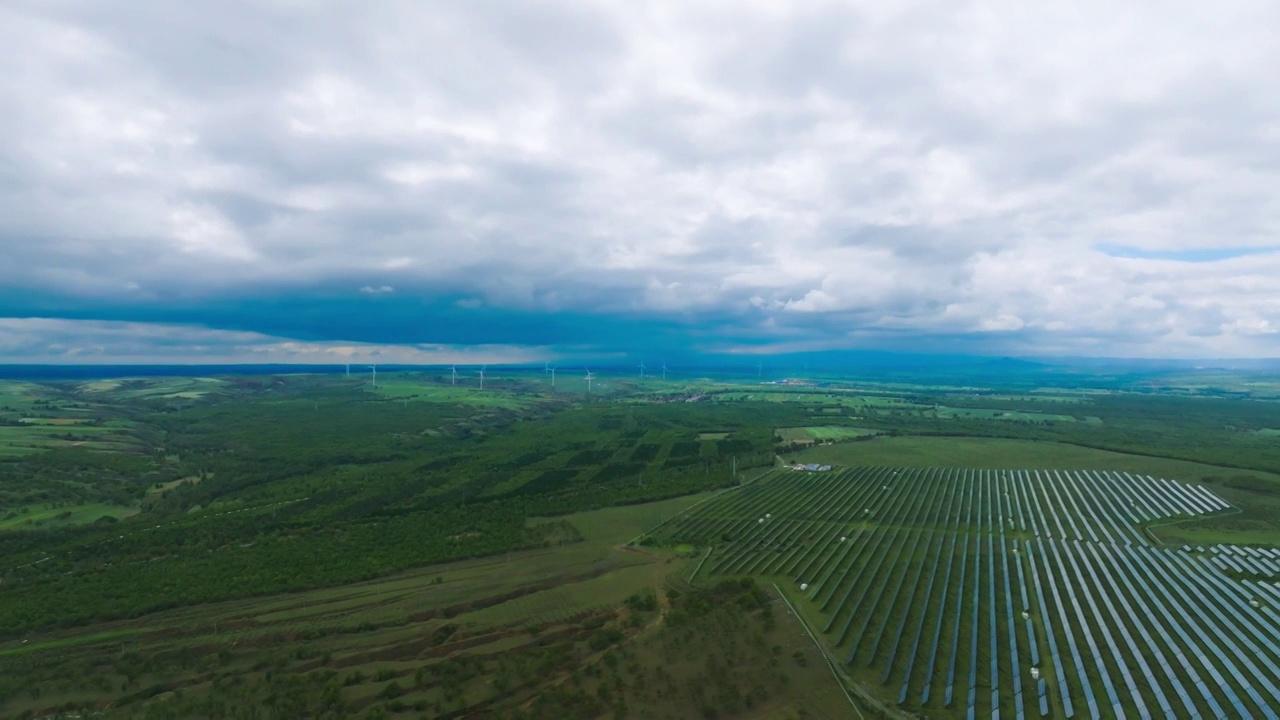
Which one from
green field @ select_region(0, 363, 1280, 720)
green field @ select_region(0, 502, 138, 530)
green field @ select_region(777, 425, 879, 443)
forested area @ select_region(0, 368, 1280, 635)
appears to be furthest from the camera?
green field @ select_region(777, 425, 879, 443)

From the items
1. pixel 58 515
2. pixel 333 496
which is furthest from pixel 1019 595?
pixel 58 515

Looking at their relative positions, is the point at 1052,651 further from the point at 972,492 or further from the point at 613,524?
the point at 972,492

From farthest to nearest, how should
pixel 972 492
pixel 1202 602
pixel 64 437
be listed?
pixel 64 437, pixel 972 492, pixel 1202 602

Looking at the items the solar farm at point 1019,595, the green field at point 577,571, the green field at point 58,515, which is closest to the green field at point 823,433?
the green field at point 577,571

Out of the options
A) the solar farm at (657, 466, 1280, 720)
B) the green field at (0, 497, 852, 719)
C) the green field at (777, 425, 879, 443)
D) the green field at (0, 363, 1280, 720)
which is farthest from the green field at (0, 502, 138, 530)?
the green field at (777, 425, 879, 443)

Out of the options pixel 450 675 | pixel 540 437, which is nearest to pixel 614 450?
pixel 540 437

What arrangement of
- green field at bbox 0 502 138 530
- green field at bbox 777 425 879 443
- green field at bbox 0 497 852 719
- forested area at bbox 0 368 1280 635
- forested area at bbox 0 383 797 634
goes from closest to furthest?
green field at bbox 0 497 852 719, forested area at bbox 0 383 797 634, forested area at bbox 0 368 1280 635, green field at bbox 0 502 138 530, green field at bbox 777 425 879 443

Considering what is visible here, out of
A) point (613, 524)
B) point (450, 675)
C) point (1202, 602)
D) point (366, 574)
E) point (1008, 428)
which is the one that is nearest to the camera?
point (450, 675)

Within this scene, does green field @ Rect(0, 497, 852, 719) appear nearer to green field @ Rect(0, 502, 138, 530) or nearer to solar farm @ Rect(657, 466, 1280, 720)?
solar farm @ Rect(657, 466, 1280, 720)
